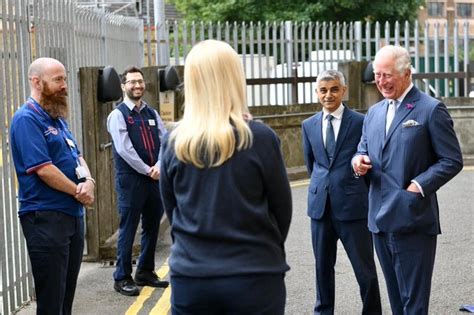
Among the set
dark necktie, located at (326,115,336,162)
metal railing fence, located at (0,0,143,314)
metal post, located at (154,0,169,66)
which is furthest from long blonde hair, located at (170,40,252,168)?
metal post, located at (154,0,169,66)

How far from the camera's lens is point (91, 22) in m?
10.6

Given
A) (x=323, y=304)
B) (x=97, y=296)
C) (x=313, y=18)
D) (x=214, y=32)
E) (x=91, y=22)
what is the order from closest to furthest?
(x=323, y=304)
(x=97, y=296)
(x=91, y=22)
(x=214, y=32)
(x=313, y=18)

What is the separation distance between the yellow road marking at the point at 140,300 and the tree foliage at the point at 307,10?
1170 inches

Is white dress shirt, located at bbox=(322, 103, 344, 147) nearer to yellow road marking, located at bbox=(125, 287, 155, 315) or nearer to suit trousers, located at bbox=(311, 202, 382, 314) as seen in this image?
suit trousers, located at bbox=(311, 202, 382, 314)

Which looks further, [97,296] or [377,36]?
[377,36]

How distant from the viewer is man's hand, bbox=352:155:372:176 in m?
6.19

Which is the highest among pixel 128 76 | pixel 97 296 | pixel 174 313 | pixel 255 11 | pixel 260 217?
pixel 255 11

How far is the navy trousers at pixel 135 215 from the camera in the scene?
340 inches

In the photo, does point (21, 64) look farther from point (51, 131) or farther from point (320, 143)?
point (320, 143)

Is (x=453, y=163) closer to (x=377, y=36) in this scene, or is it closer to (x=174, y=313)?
(x=174, y=313)

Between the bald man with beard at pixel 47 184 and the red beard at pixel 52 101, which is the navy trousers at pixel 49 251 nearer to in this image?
the bald man with beard at pixel 47 184

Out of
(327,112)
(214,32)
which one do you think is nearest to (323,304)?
(327,112)

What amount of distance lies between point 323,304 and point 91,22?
4.76 m

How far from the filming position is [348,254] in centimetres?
709
